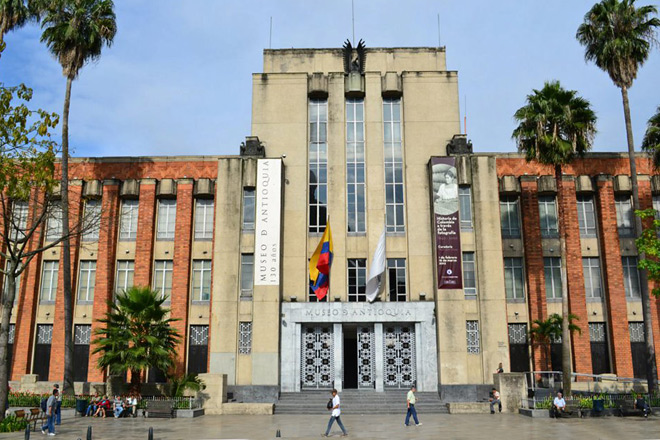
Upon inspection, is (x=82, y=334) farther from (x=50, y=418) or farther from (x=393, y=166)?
(x=393, y=166)

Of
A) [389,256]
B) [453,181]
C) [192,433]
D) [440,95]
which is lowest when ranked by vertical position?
[192,433]

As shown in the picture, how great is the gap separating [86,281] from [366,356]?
18.6m

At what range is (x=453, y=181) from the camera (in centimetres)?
3241

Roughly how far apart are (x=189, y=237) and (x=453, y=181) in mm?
16759

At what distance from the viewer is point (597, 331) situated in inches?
1372

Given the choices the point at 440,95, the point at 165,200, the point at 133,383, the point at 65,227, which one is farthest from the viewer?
the point at 165,200

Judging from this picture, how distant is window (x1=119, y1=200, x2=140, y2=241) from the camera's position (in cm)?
3681

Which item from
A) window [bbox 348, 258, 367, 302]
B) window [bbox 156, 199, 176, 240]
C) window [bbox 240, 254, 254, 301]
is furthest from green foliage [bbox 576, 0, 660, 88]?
window [bbox 156, 199, 176, 240]

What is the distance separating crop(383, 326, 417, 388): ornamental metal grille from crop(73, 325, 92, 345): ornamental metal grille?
1858 cm

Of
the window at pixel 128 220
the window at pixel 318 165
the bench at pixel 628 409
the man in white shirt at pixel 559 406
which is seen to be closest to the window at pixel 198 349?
the window at pixel 128 220

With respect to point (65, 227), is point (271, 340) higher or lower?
lower

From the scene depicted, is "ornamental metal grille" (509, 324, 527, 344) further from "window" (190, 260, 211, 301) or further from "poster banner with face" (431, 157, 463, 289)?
"window" (190, 260, 211, 301)

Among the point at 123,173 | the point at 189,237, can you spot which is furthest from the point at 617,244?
the point at 123,173

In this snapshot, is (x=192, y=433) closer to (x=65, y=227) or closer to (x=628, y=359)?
(x=65, y=227)
